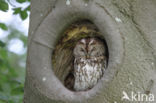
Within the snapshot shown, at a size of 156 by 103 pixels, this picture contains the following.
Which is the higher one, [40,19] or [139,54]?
[40,19]

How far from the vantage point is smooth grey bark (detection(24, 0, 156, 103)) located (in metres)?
1.77

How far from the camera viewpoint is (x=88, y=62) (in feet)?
8.98

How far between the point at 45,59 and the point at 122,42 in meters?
0.64

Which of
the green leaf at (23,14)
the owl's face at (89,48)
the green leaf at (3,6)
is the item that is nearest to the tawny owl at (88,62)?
the owl's face at (89,48)

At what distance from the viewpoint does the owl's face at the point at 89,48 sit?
269 centimetres

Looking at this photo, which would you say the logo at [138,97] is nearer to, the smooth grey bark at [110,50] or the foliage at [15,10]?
the smooth grey bark at [110,50]

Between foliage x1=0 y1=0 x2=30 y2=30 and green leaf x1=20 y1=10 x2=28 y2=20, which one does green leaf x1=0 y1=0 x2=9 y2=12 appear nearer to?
foliage x1=0 y1=0 x2=30 y2=30

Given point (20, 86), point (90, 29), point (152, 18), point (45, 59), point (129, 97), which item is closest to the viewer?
point (129, 97)

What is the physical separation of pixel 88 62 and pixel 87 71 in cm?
11

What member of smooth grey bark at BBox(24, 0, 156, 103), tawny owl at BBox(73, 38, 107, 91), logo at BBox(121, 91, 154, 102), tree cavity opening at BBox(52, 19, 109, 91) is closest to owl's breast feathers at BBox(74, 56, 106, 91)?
tawny owl at BBox(73, 38, 107, 91)

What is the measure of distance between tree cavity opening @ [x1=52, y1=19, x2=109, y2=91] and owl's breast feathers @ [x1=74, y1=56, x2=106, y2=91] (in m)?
0.11

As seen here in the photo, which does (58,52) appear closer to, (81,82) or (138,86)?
(81,82)

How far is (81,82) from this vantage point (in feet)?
8.81

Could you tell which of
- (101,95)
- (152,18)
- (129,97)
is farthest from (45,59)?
(152,18)
